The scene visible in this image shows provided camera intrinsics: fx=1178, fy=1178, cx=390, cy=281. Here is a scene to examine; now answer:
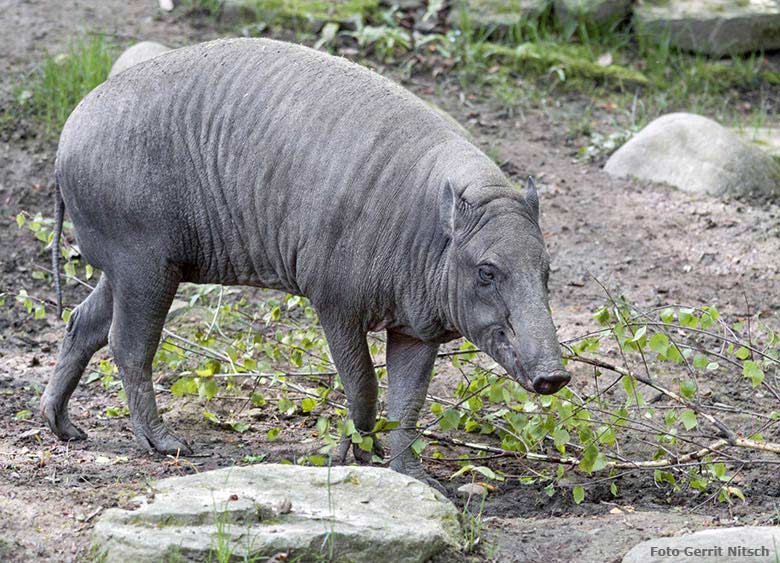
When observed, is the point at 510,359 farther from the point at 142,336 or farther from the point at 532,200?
the point at 142,336

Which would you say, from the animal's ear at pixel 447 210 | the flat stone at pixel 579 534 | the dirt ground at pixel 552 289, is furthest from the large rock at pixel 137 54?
the flat stone at pixel 579 534

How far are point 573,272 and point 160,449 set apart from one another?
3523 millimetres

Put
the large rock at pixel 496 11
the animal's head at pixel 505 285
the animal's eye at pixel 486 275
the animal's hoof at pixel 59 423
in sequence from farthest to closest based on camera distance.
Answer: the large rock at pixel 496 11
the animal's hoof at pixel 59 423
the animal's eye at pixel 486 275
the animal's head at pixel 505 285

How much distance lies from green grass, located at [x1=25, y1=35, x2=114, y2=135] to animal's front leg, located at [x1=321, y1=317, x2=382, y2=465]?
4.56 m

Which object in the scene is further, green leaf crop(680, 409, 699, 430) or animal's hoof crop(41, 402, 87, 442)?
animal's hoof crop(41, 402, 87, 442)

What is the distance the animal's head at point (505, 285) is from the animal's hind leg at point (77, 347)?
201 cm

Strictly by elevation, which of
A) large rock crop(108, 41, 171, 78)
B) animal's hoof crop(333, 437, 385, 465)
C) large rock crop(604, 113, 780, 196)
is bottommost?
large rock crop(604, 113, 780, 196)

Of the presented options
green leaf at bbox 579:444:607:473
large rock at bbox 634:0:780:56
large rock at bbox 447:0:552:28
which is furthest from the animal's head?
large rock at bbox 634:0:780:56

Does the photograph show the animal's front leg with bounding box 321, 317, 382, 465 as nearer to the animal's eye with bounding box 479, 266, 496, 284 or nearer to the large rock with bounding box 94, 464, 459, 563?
the animal's eye with bounding box 479, 266, 496, 284

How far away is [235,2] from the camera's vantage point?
36.2 ft

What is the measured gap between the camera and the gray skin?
17.2 ft

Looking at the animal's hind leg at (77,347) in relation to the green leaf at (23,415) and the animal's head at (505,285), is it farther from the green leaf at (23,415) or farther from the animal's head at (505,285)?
the animal's head at (505,285)

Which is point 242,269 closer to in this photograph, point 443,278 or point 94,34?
point 443,278

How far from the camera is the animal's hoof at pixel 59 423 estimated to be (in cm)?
600
